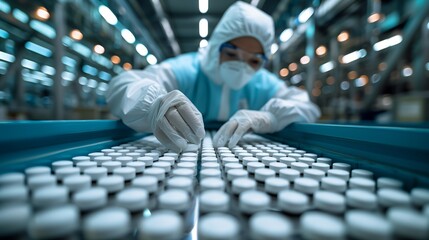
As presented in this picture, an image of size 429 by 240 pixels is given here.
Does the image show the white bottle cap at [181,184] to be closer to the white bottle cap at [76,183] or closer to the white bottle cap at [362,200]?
the white bottle cap at [76,183]

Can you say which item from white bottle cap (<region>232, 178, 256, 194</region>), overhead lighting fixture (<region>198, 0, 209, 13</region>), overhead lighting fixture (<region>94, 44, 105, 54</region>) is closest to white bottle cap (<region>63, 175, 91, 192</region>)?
white bottle cap (<region>232, 178, 256, 194</region>)

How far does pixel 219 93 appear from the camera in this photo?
2.03m

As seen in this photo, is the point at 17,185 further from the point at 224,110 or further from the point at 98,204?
the point at 224,110

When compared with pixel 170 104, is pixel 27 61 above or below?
above

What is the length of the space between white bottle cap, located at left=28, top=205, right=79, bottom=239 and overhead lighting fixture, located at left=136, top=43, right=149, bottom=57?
13.9 ft

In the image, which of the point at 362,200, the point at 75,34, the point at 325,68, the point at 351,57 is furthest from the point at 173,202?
the point at 325,68

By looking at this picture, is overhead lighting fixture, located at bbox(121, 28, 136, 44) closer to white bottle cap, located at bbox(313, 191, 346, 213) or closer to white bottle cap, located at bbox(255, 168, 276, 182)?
white bottle cap, located at bbox(255, 168, 276, 182)

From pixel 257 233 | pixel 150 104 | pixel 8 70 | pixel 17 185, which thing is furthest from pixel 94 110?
pixel 257 233

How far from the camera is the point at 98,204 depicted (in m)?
0.42

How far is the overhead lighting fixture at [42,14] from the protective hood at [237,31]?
2.19m

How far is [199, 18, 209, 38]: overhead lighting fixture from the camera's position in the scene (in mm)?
3949

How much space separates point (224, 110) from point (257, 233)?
174 cm

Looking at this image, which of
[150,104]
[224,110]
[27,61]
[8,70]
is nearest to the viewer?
[150,104]

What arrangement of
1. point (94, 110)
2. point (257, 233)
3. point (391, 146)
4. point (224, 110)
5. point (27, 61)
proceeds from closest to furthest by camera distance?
point (257, 233), point (391, 146), point (224, 110), point (94, 110), point (27, 61)
